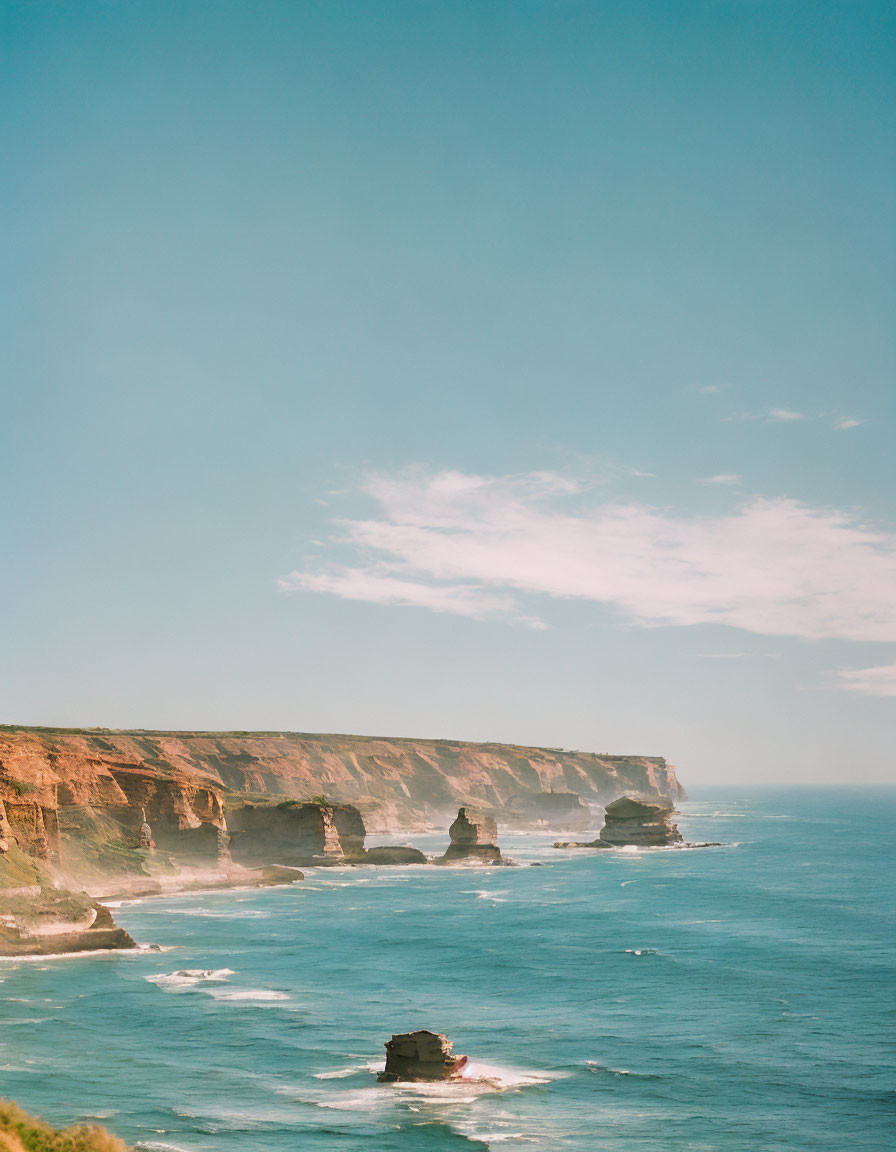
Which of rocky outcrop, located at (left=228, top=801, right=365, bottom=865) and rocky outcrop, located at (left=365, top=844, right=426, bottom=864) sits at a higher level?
rocky outcrop, located at (left=228, top=801, right=365, bottom=865)

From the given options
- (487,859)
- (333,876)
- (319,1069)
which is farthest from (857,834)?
(319,1069)

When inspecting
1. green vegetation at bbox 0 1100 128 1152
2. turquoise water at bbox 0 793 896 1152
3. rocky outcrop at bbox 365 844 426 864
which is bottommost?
rocky outcrop at bbox 365 844 426 864

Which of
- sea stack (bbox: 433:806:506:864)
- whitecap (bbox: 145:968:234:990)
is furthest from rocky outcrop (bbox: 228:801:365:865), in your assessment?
whitecap (bbox: 145:968:234:990)

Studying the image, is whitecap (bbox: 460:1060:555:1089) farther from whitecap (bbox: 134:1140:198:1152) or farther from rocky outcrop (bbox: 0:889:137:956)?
rocky outcrop (bbox: 0:889:137:956)

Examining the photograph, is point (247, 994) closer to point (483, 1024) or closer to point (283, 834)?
point (483, 1024)

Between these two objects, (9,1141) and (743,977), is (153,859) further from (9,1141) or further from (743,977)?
(9,1141)
